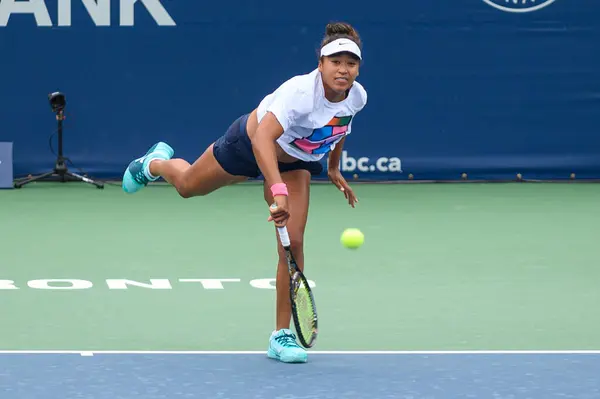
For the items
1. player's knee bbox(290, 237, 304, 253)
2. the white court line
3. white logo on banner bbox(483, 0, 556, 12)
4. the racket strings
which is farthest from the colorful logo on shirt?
white logo on banner bbox(483, 0, 556, 12)

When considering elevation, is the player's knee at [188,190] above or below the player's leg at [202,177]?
below

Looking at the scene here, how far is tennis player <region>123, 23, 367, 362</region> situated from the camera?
6.02 meters

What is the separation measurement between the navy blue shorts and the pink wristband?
0.58 metres

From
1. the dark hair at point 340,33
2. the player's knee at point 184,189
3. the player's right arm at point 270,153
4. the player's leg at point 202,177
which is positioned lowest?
the player's knee at point 184,189

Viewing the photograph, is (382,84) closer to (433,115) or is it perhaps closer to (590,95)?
(433,115)

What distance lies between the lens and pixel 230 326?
702 cm

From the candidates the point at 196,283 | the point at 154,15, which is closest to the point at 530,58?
the point at 154,15

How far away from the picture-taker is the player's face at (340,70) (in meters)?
6.05

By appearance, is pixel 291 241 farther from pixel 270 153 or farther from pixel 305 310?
pixel 270 153

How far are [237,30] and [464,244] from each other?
460 centimetres

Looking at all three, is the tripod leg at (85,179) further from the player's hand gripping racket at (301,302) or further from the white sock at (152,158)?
the player's hand gripping racket at (301,302)

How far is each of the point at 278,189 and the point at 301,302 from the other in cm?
59

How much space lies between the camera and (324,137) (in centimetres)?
632
